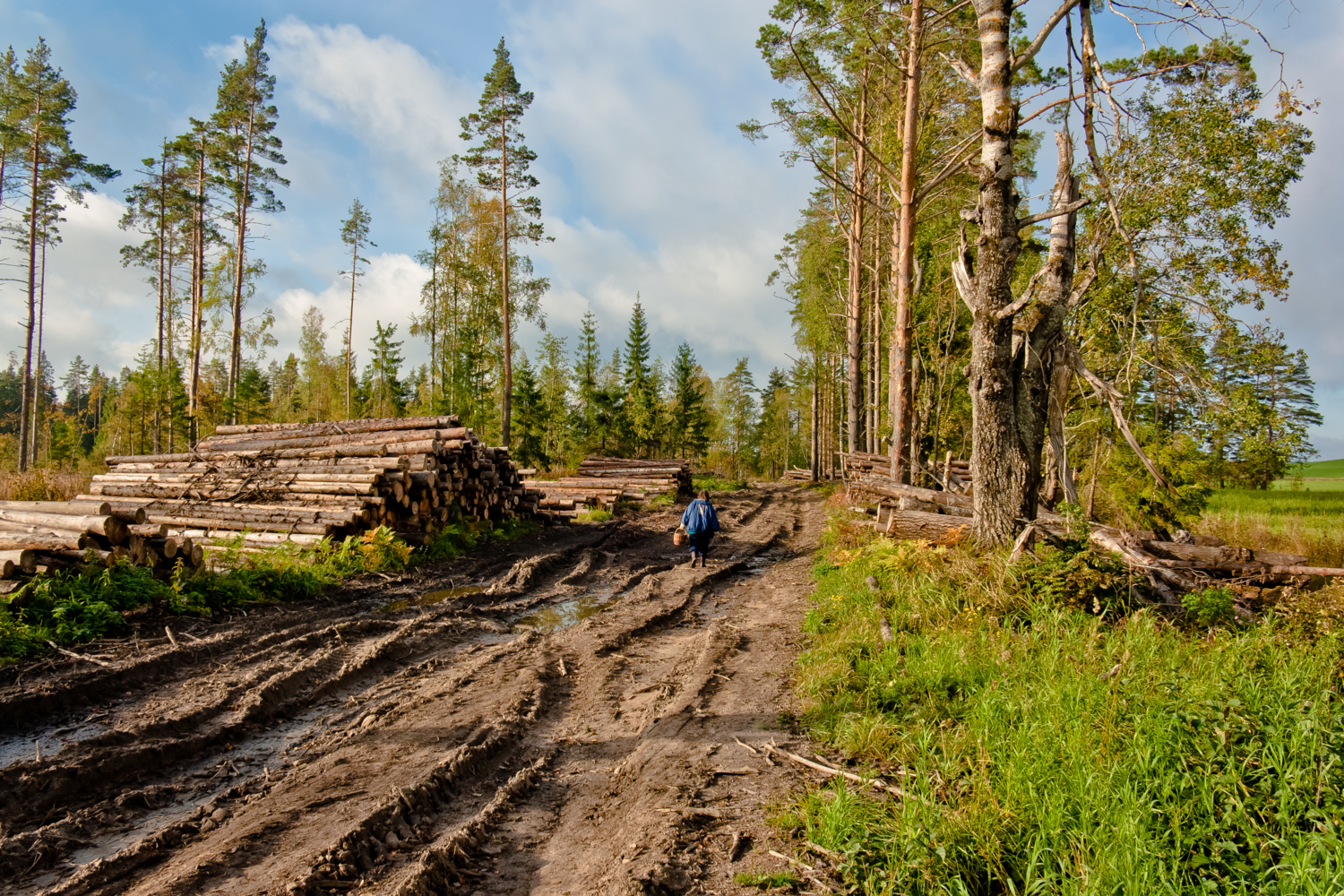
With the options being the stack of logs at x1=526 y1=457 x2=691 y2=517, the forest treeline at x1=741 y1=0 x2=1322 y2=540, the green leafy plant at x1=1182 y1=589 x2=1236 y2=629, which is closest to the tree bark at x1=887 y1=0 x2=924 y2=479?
the forest treeline at x1=741 y1=0 x2=1322 y2=540

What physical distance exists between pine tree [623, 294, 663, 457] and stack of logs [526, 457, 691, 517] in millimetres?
12117

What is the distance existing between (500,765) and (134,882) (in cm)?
191

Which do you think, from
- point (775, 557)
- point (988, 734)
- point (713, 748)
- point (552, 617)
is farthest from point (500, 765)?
point (775, 557)

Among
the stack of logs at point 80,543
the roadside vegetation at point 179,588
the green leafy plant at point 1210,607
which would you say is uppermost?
the stack of logs at point 80,543

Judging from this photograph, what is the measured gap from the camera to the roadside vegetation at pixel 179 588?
6.11m

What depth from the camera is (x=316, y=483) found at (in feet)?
39.4

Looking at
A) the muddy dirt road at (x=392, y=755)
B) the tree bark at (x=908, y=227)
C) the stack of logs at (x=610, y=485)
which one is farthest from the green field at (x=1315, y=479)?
the muddy dirt road at (x=392, y=755)

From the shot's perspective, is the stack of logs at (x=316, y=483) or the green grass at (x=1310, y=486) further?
the green grass at (x=1310, y=486)

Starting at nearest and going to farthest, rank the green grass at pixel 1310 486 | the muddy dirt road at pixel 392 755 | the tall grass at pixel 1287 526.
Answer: the muddy dirt road at pixel 392 755
the tall grass at pixel 1287 526
the green grass at pixel 1310 486

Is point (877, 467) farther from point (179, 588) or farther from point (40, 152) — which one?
point (40, 152)

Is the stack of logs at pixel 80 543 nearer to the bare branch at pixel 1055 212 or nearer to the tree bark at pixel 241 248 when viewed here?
the bare branch at pixel 1055 212

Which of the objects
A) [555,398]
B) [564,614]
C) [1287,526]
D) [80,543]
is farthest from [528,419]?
[1287,526]

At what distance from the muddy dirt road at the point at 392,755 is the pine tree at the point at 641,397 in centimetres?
3089

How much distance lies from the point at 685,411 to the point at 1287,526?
32.4 metres
